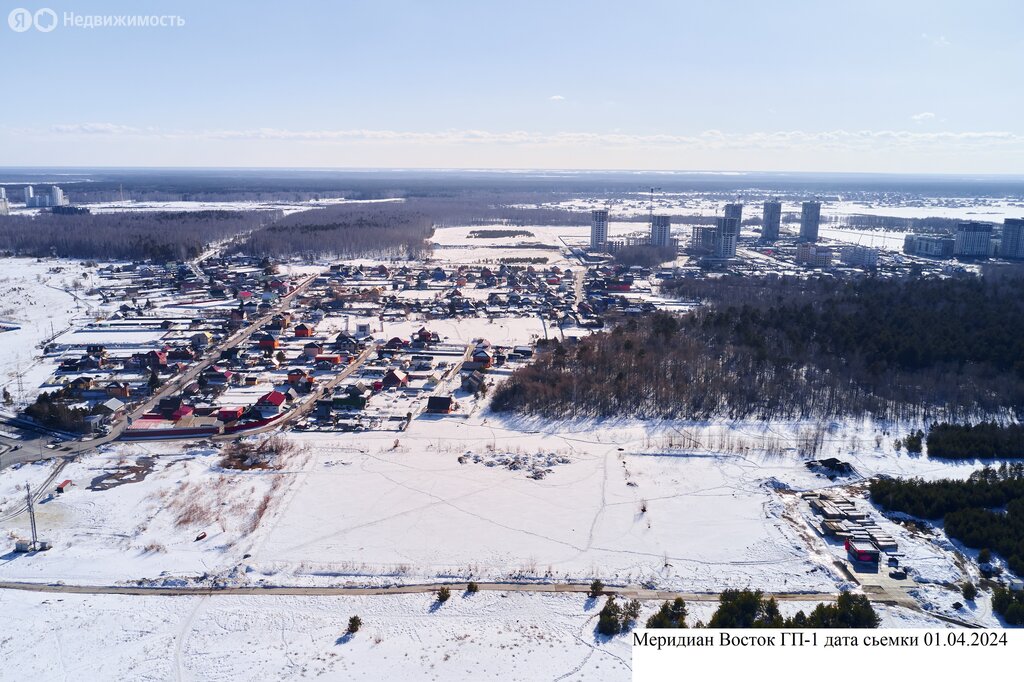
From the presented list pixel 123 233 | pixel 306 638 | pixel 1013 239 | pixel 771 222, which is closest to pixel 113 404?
pixel 306 638

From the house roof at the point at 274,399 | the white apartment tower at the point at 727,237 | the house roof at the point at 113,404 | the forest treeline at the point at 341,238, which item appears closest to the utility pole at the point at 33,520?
the house roof at the point at 113,404

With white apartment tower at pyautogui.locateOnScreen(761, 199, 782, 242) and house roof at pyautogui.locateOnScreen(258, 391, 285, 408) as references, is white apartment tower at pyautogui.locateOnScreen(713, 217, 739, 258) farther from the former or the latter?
house roof at pyautogui.locateOnScreen(258, 391, 285, 408)

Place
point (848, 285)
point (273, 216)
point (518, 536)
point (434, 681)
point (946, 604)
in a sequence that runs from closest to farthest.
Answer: point (434, 681) → point (946, 604) → point (518, 536) → point (848, 285) → point (273, 216)

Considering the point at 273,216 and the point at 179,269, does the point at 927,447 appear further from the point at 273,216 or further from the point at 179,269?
the point at 273,216

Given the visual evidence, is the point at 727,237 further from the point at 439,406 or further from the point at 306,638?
the point at 306,638

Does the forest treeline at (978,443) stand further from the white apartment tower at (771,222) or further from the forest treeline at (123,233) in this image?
the white apartment tower at (771,222)

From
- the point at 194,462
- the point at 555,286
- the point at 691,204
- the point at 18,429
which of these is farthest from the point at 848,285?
the point at 691,204

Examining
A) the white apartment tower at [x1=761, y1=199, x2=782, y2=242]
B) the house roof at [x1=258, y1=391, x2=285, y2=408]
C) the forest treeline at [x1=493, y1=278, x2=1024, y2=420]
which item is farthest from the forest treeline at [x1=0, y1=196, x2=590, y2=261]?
the house roof at [x1=258, y1=391, x2=285, y2=408]
